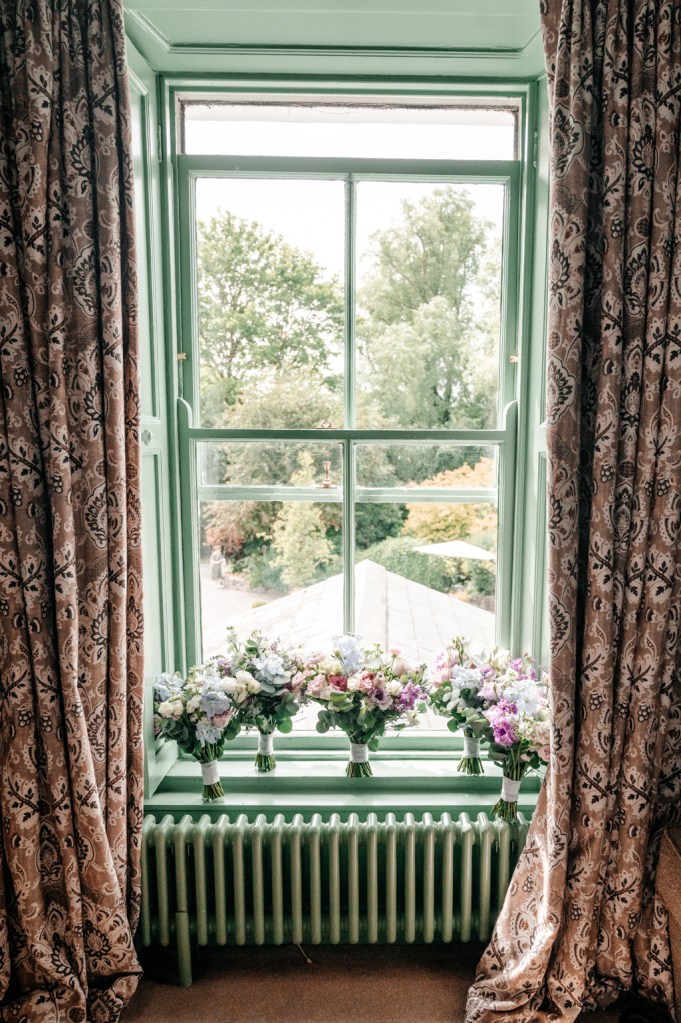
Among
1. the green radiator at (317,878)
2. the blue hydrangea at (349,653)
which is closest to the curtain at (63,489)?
the green radiator at (317,878)

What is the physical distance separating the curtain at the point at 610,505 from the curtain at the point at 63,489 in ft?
3.29

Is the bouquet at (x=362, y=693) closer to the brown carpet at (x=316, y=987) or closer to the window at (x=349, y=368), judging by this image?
the window at (x=349, y=368)

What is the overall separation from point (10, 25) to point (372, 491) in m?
1.46

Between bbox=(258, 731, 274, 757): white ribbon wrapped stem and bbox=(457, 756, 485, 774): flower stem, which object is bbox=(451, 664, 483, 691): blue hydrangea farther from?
bbox=(258, 731, 274, 757): white ribbon wrapped stem

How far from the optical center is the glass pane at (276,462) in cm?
198

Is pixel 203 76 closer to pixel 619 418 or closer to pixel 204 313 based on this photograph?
pixel 204 313

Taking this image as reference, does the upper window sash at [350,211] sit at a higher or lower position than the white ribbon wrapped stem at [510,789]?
higher

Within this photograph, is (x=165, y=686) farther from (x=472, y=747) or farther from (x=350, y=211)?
(x=350, y=211)

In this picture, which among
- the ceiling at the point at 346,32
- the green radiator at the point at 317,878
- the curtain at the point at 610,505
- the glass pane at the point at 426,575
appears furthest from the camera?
the glass pane at the point at 426,575

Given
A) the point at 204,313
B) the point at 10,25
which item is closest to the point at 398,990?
the point at 204,313

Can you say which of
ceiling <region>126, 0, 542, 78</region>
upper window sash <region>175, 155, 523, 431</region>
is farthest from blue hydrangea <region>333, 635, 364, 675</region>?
ceiling <region>126, 0, 542, 78</region>

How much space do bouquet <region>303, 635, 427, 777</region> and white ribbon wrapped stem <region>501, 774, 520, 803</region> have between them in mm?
300

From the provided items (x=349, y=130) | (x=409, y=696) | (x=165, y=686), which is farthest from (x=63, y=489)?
(x=349, y=130)

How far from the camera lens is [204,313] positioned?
1.96 metres
